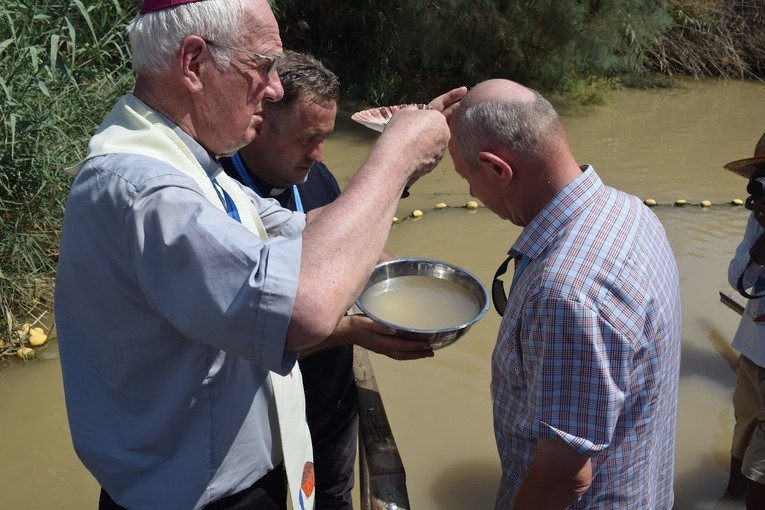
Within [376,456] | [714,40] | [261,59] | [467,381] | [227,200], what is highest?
[261,59]

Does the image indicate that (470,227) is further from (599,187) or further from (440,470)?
(599,187)

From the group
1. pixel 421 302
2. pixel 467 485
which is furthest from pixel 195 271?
pixel 467 485

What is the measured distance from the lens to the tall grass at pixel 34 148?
14.6 ft

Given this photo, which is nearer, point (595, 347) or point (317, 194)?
point (595, 347)

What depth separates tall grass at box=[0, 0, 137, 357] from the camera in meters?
4.44

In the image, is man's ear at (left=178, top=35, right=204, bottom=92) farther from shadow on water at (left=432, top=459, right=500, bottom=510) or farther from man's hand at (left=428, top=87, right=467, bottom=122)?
shadow on water at (left=432, top=459, right=500, bottom=510)

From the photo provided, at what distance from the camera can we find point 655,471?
2.01 m

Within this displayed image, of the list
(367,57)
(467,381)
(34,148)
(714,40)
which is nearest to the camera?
(34,148)

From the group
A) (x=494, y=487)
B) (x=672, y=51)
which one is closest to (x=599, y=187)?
(x=494, y=487)

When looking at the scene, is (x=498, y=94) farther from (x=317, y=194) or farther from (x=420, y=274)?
(x=317, y=194)

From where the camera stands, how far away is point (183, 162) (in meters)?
1.40

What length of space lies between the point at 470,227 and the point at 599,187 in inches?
199

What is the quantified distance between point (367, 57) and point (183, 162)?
9.80 metres

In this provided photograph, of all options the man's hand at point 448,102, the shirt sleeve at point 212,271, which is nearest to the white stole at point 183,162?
the shirt sleeve at point 212,271
